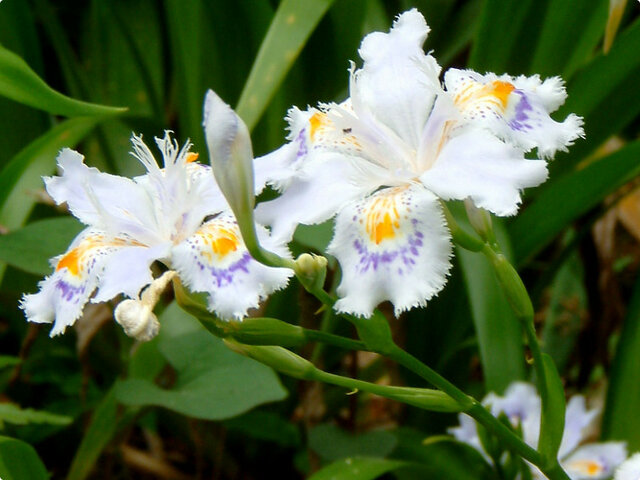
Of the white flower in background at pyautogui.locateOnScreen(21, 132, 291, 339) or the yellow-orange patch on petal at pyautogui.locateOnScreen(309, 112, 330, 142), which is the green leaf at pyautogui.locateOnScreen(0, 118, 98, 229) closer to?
the white flower in background at pyautogui.locateOnScreen(21, 132, 291, 339)

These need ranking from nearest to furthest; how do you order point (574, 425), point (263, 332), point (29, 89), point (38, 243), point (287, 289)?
point (263, 332)
point (29, 89)
point (38, 243)
point (574, 425)
point (287, 289)

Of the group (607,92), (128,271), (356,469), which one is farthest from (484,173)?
(607,92)

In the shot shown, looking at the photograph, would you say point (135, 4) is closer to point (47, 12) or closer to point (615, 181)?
point (47, 12)

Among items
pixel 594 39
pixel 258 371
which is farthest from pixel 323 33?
pixel 258 371

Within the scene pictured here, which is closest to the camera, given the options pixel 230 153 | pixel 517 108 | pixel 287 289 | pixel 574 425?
pixel 230 153

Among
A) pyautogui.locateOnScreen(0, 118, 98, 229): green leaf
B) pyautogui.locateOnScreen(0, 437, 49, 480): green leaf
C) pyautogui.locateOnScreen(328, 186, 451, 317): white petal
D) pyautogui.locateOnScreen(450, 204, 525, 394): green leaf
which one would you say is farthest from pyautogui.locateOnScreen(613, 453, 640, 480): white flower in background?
pyautogui.locateOnScreen(0, 118, 98, 229): green leaf

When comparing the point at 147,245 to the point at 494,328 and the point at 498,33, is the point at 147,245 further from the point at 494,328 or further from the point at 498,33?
the point at 498,33
